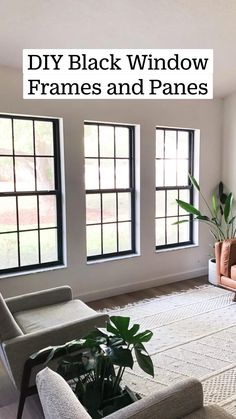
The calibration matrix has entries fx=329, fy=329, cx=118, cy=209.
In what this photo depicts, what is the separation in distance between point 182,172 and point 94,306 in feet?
7.46

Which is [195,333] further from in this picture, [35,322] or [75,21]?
[75,21]

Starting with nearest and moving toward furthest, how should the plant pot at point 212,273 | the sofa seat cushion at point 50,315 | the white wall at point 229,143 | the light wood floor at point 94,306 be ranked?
1. the light wood floor at point 94,306
2. the sofa seat cushion at point 50,315
3. the plant pot at point 212,273
4. the white wall at point 229,143

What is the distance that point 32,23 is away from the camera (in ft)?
8.98

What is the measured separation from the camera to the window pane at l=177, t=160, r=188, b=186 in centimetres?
475

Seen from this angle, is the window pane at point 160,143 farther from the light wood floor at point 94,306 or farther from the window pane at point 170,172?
the light wood floor at point 94,306

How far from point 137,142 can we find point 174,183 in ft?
2.90

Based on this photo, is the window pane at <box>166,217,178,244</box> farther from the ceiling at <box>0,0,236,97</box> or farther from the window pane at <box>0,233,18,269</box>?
the ceiling at <box>0,0,236,97</box>

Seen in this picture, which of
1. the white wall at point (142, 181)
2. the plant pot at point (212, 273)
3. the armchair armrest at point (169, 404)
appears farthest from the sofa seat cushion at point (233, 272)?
the armchair armrest at point (169, 404)

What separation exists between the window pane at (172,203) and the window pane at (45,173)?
1718 mm

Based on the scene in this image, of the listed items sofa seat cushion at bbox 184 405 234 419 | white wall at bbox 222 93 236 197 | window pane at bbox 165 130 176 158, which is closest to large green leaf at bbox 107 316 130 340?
sofa seat cushion at bbox 184 405 234 419

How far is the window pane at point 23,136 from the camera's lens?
3525 millimetres

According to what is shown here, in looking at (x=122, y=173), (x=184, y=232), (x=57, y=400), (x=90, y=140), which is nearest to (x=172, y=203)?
(x=184, y=232)

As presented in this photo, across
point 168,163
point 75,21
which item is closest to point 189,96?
point 168,163

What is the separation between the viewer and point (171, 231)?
475cm
